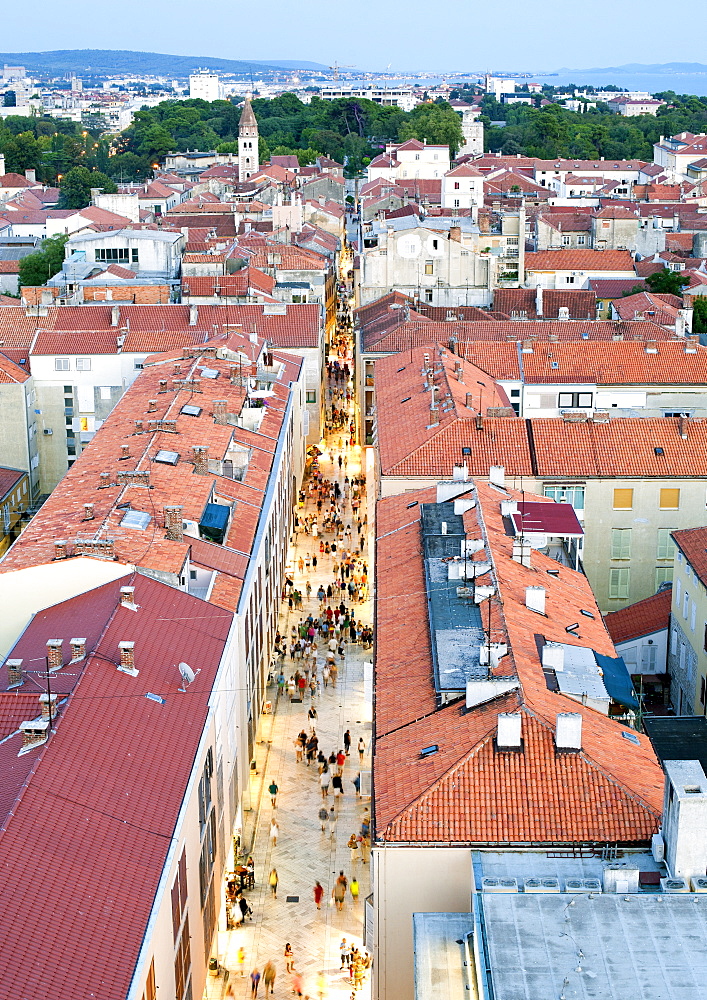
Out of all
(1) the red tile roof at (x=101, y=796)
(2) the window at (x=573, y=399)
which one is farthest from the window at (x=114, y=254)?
(1) the red tile roof at (x=101, y=796)

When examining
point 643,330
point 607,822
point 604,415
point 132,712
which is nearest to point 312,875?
point 132,712

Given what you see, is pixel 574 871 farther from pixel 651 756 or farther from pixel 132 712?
pixel 132 712

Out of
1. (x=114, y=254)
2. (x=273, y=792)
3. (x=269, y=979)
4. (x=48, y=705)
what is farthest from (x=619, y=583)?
(x=114, y=254)

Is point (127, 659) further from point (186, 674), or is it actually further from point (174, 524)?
point (174, 524)

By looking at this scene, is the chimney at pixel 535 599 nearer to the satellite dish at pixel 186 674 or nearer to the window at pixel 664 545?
the satellite dish at pixel 186 674

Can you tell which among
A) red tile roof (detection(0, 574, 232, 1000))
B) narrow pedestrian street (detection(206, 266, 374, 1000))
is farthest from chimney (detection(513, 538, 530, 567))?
red tile roof (detection(0, 574, 232, 1000))

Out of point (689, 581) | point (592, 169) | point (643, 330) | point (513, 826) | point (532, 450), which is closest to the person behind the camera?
point (513, 826)

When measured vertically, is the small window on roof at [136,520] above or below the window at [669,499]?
above
